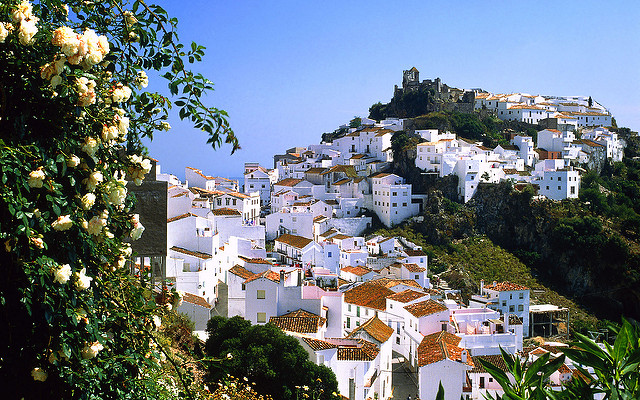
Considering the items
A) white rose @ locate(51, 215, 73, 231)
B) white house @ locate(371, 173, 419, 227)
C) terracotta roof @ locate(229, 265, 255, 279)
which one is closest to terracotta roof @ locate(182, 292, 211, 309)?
terracotta roof @ locate(229, 265, 255, 279)

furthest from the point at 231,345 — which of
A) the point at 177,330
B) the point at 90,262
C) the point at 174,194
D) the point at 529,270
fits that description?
the point at 529,270

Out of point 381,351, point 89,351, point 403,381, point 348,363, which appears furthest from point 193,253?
point 89,351

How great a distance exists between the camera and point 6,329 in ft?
9.17

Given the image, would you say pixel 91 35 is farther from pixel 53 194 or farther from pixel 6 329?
pixel 6 329

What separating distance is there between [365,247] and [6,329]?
117 feet

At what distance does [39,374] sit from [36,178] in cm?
92

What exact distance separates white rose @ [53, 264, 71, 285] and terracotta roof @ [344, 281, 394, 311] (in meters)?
23.2

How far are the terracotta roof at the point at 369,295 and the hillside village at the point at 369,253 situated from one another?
108 mm

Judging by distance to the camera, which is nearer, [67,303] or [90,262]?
[67,303]

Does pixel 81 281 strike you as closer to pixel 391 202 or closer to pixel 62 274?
pixel 62 274

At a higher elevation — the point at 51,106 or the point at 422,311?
the point at 51,106

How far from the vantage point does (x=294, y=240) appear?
34.6 m

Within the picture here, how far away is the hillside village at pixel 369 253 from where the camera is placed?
731 inches

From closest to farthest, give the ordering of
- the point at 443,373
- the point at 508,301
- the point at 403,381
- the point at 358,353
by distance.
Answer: the point at 358,353 < the point at 443,373 < the point at 403,381 < the point at 508,301
